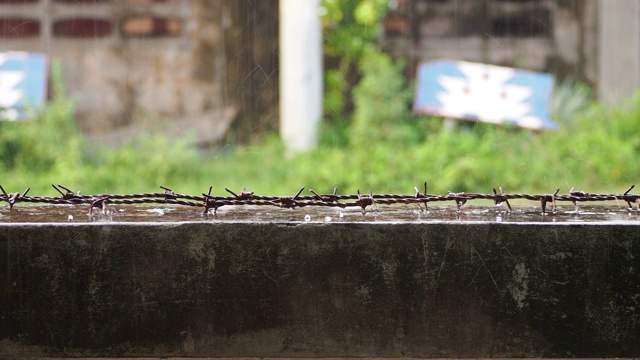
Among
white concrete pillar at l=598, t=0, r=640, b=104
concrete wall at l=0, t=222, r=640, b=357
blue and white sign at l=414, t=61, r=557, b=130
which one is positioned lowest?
concrete wall at l=0, t=222, r=640, b=357

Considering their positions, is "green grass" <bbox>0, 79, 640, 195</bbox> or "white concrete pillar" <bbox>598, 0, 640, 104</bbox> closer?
"green grass" <bbox>0, 79, 640, 195</bbox>

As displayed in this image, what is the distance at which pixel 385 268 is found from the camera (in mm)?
2795

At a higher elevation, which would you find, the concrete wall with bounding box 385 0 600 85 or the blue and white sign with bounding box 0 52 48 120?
the concrete wall with bounding box 385 0 600 85

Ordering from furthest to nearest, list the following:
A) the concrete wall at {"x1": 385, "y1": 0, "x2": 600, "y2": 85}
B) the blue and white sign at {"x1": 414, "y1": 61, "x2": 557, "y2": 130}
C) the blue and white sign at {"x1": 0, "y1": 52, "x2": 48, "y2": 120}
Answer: the concrete wall at {"x1": 385, "y1": 0, "x2": 600, "y2": 85}
the blue and white sign at {"x1": 414, "y1": 61, "x2": 557, "y2": 130}
the blue and white sign at {"x1": 0, "y1": 52, "x2": 48, "y2": 120}

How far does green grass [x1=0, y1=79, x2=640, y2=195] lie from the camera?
9.33 meters

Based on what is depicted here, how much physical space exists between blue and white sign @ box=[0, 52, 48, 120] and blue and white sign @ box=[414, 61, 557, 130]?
4.33m

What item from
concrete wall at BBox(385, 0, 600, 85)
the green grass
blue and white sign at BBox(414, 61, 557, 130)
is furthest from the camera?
concrete wall at BBox(385, 0, 600, 85)

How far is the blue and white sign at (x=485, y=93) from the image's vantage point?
10633mm

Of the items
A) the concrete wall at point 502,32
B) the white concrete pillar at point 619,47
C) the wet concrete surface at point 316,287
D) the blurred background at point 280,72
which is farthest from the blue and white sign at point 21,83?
the wet concrete surface at point 316,287

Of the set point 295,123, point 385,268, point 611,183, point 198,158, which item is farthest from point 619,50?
point 385,268

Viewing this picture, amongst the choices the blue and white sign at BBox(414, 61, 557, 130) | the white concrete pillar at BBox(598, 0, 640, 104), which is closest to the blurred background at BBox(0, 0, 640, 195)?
the white concrete pillar at BBox(598, 0, 640, 104)

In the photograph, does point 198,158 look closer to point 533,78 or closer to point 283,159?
point 283,159

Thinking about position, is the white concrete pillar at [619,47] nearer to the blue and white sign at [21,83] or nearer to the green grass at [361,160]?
the green grass at [361,160]

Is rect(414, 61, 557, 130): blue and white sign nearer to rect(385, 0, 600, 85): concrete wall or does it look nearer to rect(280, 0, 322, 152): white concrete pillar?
rect(385, 0, 600, 85): concrete wall
